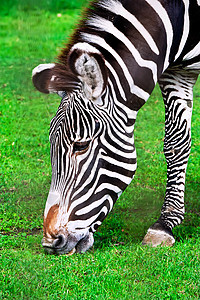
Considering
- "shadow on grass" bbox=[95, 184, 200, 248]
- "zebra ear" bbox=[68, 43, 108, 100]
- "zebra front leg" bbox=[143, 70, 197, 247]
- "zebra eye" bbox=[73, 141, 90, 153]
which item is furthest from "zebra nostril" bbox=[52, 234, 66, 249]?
"zebra front leg" bbox=[143, 70, 197, 247]

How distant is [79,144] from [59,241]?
73cm

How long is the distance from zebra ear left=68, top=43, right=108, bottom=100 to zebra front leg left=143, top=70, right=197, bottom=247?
4.67ft

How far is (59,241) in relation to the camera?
332 cm

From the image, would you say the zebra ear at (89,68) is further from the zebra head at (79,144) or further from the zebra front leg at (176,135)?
the zebra front leg at (176,135)

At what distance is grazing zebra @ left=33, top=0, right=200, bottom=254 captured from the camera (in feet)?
10.8

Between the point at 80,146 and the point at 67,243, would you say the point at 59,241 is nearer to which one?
the point at 67,243

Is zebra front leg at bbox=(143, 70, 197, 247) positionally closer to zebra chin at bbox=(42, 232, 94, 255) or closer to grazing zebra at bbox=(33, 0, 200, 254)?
grazing zebra at bbox=(33, 0, 200, 254)

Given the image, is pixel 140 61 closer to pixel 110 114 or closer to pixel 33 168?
pixel 110 114

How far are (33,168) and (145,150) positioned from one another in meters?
1.72

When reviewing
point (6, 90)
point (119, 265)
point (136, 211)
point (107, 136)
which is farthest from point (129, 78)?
point (6, 90)

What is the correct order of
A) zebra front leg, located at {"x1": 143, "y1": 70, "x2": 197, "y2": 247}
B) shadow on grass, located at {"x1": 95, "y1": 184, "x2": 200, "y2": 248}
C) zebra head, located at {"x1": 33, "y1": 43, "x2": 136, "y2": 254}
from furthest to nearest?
zebra front leg, located at {"x1": 143, "y1": 70, "x2": 197, "y2": 247} < shadow on grass, located at {"x1": 95, "y1": 184, "x2": 200, "y2": 248} < zebra head, located at {"x1": 33, "y1": 43, "x2": 136, "y2": 254}

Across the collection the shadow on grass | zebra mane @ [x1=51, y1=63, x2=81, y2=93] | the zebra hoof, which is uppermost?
zebra mane @ [x1=51, y1=63, x2=81, y2=93]

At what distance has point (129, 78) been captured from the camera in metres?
3.46

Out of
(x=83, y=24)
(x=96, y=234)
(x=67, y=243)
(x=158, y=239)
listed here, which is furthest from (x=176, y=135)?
(x=67, y=243)
